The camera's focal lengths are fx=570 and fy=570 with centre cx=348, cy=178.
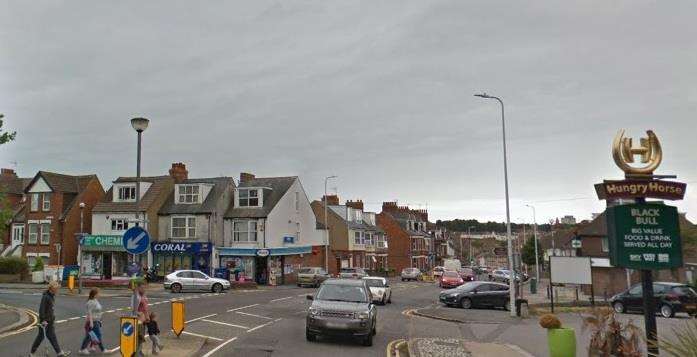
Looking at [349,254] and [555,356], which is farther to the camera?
[349,254]

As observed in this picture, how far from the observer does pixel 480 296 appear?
30.6 metres

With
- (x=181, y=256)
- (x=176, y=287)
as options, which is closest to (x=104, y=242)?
(x=181, y=256)

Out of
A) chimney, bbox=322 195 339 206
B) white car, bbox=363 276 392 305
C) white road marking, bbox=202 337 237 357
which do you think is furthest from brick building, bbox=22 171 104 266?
white road marking, bbox=202 337 237 357

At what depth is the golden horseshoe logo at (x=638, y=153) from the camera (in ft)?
39.7

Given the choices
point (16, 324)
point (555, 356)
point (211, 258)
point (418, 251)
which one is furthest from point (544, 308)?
point (418, 251)

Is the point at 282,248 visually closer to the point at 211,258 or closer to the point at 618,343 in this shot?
the point at 211,258

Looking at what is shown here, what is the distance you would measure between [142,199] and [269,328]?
3592cm

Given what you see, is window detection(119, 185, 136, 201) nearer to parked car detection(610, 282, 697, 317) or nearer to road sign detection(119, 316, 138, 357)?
parked car detection(610, 282, 697, 317)

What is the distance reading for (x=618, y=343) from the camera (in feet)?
37.8

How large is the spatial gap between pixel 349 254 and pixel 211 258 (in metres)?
23.0

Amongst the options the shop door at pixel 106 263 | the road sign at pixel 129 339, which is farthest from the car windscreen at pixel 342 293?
the shop door at pixel 106 263

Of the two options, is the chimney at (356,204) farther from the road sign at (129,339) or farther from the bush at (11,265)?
the road sign at (129,339)

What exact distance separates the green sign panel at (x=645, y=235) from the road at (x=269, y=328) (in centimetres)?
473

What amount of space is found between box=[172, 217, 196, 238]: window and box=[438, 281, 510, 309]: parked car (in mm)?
26611
